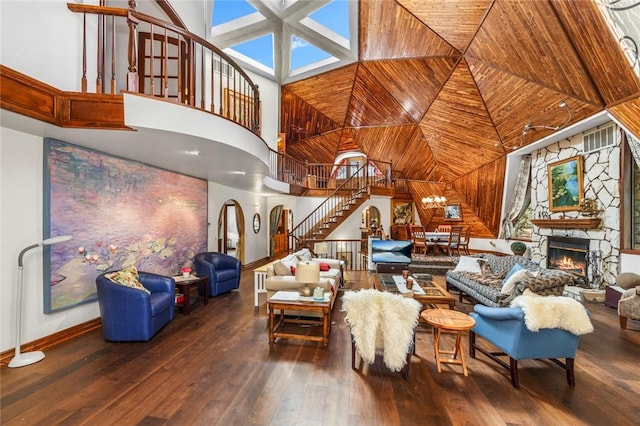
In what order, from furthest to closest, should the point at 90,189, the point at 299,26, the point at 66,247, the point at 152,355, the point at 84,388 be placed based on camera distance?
1. the point at 299,26
2. the point at 90,189
3. the point at 66,247
4. the point at 152,355
5. the point at 84,388

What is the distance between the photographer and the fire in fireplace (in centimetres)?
548

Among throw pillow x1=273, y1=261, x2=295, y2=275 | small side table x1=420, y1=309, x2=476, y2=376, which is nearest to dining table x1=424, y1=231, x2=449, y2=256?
throw pillow x1=273, y1=261, x2=295, y2=275

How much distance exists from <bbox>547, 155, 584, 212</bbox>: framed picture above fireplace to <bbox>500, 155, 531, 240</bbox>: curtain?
1.01 m

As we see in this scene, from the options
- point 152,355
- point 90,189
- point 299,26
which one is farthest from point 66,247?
point 299,26

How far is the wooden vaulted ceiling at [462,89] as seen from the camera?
3924mm

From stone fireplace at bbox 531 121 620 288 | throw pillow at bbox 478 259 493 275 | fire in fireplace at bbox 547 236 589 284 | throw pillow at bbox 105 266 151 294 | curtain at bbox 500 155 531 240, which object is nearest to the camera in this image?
throw pillow at bbox 105 266 151 294

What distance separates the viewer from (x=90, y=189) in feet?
12.1

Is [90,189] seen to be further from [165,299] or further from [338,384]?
[338,384]

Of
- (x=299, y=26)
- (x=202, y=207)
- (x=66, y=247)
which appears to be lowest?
(x=66, y=247)

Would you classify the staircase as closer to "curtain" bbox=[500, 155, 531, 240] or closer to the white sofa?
the white sofa

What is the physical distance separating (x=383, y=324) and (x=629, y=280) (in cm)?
459

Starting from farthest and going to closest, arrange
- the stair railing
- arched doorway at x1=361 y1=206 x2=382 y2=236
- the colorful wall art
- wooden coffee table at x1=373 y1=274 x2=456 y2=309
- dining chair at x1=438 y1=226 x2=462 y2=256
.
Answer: arched doorway at x1=361 y1=206 x2=382 y2=236
dining chair at x1=438 y1=226 x2=462 y2=256
wooden coffee table at x1=373 y1=274 x2=456 y2=309
the colorful wall art
the stair railing

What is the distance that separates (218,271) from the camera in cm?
554

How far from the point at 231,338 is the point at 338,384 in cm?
167
